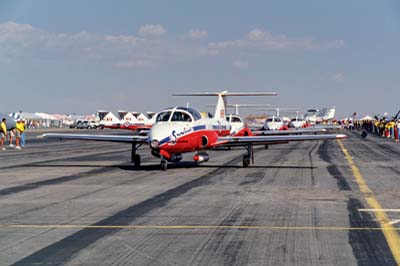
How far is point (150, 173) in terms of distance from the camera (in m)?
20.6

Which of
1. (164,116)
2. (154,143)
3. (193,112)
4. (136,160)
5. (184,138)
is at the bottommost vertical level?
(136,160)

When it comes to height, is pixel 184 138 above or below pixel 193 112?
below

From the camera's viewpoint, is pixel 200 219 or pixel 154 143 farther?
pixel 154 143

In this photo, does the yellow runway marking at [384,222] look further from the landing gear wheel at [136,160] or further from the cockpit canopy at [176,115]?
the landing gear wheel at [136,160]

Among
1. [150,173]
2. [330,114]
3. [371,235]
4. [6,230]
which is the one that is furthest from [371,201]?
[330,114]

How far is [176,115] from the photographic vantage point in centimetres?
2216

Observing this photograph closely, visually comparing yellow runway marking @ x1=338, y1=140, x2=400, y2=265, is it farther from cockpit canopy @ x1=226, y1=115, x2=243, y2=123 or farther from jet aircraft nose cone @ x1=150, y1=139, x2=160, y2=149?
cockpit canopy @ x1=226, y1=115, x2=243, y2=123

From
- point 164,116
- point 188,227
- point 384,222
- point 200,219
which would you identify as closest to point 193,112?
point 164,116

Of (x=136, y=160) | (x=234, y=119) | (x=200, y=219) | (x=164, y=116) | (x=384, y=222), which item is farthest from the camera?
(x=234, y=119)

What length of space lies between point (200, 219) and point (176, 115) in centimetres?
1168

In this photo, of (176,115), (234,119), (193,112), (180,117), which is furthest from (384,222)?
(234,119)

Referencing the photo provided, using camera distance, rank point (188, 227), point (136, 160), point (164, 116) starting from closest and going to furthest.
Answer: point (188, 227), point (164, 116), point (136, 160)

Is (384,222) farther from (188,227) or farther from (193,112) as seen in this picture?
(193,112)

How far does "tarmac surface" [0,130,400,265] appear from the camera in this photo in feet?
25.8
